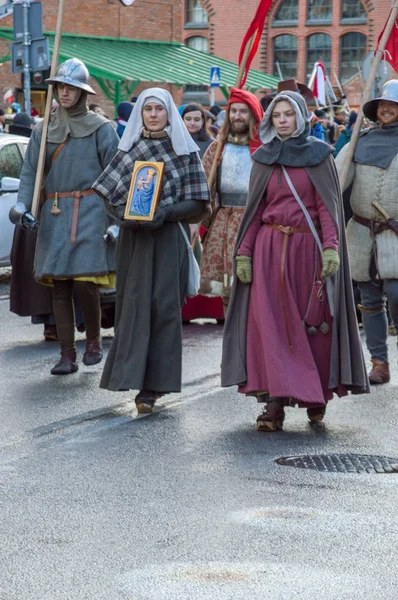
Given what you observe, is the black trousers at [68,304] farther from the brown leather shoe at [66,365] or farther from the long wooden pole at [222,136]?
the long wooden pole at [222,136]

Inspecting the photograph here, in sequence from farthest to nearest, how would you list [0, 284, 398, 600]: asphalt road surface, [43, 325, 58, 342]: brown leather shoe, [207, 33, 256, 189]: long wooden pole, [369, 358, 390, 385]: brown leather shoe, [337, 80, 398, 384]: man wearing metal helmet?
[43, 325, 58, 342]: brown leather shoe → [207, 33, 256, 189]: long wooden pole → [369, 358, 390, 385]: brown leather shoe → [337, 80, 398, 384]: man wearing metal helmet → [0, 284, 398, 600]: asphalt road surface

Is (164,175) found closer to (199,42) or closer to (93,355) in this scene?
(93,355)

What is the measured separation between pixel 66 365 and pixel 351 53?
2014 inches

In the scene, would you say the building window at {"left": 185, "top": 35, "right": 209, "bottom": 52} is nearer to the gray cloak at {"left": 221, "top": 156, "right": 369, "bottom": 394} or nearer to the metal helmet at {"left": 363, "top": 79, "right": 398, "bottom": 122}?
the metal helmet at {"left": 363, "top": 79, "right": 398, "bottom": 122}

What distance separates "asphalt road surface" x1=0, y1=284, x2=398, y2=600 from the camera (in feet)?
16.1

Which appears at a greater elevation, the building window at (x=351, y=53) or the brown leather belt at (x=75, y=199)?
the building window at (x=351, y=53)

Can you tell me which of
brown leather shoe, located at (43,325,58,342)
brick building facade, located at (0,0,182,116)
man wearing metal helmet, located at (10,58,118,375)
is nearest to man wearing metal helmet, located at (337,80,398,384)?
man wearing metal helmet, located at (10,58,118,375)

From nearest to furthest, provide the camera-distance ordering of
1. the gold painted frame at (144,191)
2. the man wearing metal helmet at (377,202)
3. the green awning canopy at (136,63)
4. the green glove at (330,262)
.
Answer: the green glove at (330,262)
the gold painted frame at (144,191)
the man wearing metal helmet at (377,202)
the green awning canopy at (136,63)

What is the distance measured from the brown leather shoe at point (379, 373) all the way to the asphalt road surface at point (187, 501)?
0.34 m

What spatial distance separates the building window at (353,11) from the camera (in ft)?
194

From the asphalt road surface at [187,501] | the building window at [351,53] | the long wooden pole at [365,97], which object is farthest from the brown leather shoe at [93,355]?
the building window at [351,53]

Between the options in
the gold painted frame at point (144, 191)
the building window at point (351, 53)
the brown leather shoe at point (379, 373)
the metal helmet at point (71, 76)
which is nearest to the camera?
the gold painted frame at point (144, 191)

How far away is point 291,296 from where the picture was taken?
7.82 m

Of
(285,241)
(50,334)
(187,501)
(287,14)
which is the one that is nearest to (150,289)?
(285,241)
